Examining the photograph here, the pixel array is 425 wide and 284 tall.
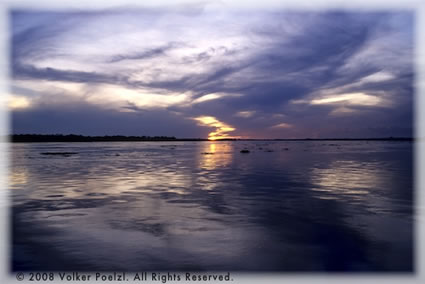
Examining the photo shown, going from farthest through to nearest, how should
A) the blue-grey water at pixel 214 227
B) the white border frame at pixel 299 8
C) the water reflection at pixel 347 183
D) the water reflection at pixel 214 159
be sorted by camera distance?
1. the water reflection at pixel 214 159
2. the water reflection at pixel 347 183
3. the blue-grey water at pixel 214 227
4. the white border frame at pixel 299 8

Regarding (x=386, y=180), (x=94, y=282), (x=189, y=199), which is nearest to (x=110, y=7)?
(x=94, y=282)

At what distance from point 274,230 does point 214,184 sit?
7.08 m

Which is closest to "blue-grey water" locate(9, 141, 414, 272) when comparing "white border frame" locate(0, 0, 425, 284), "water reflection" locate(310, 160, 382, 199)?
"water reflection" locate(310, 160, 382, 199)

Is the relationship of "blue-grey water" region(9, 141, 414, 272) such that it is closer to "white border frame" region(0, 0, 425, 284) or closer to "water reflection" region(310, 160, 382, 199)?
"water reflection" region(310, 160, 382, 199)

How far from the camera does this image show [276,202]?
33.6ft

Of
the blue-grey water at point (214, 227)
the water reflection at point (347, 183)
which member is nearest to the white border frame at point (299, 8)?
the blue-grey water at point (214, 227)

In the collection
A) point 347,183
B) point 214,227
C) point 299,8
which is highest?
point 299,8

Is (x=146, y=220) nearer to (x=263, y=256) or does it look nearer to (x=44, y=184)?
(x=263, y=256)

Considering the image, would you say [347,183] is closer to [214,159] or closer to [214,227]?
[214,227]

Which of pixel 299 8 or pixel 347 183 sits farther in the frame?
pixel 347 183

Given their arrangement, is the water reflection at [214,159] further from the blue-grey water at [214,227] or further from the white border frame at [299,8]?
the white border frame at [299,8]

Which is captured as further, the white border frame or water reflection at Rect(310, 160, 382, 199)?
water reflection at Rect(310, 160, 382, 199)

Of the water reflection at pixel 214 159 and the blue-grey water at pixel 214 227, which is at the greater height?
the water reflection at pixel 214 159

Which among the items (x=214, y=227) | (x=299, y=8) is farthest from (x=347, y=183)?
(x=299, y=8)
